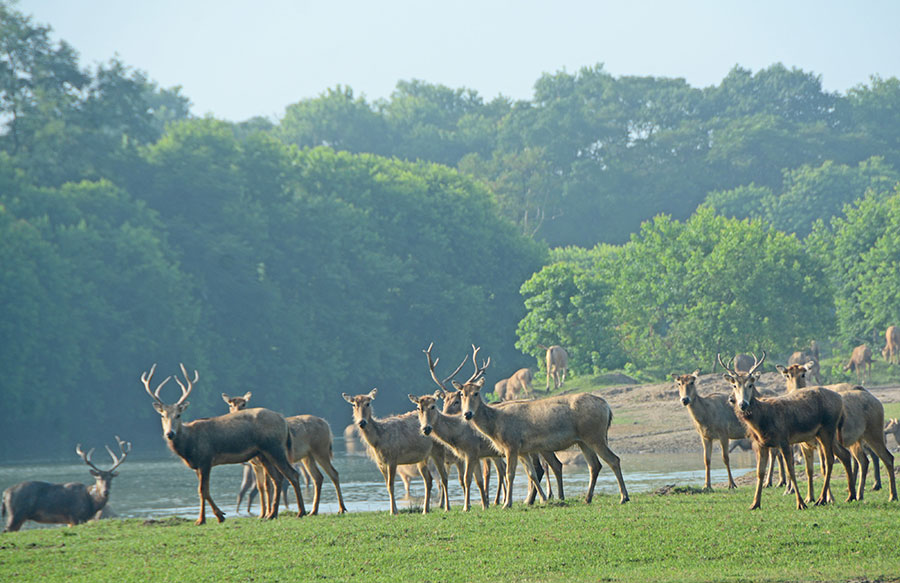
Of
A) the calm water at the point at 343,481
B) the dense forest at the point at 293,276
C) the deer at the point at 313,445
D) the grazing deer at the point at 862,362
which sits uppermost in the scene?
the dense forest at the point at 293,276

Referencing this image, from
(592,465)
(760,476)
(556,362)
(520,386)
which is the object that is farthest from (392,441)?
(556,362)

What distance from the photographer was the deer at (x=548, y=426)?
17.2 meters

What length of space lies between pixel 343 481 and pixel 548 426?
45.3 feet

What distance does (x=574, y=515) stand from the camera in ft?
49.9

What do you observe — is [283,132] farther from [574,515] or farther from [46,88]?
[574,515]

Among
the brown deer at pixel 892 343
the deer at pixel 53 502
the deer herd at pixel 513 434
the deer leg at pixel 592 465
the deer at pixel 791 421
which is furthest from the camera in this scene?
the brown deer at pixel 892 343

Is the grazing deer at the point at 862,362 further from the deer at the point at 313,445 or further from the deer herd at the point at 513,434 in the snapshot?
the deer at the point at 313,445

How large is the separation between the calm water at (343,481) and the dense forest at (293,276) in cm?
1159

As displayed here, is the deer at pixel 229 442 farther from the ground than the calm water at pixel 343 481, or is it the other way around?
the deer at pixel 229 442

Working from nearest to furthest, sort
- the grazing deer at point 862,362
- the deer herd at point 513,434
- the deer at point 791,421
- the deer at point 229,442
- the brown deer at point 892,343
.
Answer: the deer at point 791,421 < the deer herd at point 513,434 < the deer at point 229,442 < the grazing deer at point 862,362 < the brown deer at point 892,343

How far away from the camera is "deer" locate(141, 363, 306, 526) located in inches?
688

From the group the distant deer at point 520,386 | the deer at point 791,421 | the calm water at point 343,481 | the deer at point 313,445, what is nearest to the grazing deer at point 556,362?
the distant deer at point 520,386

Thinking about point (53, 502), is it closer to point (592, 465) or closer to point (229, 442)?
point (229, 442)

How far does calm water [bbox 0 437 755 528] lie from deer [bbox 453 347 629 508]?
2780mm
